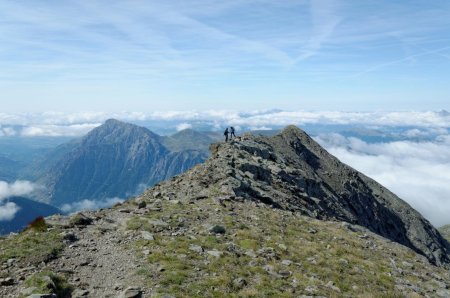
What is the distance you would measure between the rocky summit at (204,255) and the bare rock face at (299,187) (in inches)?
22.5

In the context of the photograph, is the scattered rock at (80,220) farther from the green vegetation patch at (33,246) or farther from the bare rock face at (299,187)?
the bare rock face at (299,187)

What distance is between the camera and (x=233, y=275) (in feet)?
68.5

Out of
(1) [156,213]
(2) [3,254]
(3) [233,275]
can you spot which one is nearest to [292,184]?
(1) [156,213]

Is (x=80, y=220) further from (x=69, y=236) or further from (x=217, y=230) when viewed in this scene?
(x=217, y=230)

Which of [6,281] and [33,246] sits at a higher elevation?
[33,246]

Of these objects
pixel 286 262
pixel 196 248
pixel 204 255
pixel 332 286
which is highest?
pixel 196 248

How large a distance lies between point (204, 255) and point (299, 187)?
42.5 meters

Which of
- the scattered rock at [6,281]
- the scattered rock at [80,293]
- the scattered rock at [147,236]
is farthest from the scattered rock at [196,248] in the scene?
the scattered rock at [6,281]

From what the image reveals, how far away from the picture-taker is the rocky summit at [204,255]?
62.1 feet

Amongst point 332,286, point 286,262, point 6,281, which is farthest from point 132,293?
point 332,286

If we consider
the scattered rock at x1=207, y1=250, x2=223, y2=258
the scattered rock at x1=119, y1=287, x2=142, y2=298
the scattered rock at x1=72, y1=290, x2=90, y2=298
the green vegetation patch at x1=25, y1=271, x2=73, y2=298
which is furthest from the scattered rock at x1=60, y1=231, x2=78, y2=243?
the scattered rock at x1=207, y1=250, x2=223, y2=258

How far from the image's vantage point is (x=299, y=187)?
63.4 m

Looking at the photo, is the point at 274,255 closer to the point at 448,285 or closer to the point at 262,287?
the point at 262,287

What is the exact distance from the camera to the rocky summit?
62.1 ft
